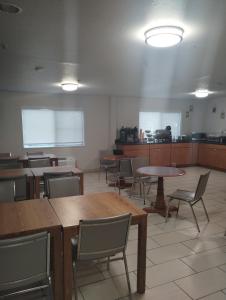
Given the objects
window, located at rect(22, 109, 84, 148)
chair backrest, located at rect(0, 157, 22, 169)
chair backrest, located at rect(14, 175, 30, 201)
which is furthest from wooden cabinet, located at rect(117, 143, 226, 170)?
chair backrest, located at rect(14, 175, 30, 201)

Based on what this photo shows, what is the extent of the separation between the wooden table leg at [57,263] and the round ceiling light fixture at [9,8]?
1736mm

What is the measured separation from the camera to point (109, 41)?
8.27ft

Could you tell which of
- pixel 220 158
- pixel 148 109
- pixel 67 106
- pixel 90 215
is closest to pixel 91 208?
pixel 90 215

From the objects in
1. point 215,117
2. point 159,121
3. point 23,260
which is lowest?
point 23,260

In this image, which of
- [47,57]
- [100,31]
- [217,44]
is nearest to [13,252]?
[100,31]

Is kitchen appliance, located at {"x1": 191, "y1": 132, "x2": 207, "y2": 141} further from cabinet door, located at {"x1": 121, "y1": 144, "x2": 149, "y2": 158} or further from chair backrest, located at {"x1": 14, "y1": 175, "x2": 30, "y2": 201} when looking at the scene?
chair backrest, located at {"x1": 14, "y1": 175, "x2": 30, "y2": 201}

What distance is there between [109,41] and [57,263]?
88.3 inches

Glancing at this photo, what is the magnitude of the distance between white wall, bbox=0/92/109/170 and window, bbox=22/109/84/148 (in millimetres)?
153

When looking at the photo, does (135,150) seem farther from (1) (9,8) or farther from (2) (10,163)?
(1) (9,8)

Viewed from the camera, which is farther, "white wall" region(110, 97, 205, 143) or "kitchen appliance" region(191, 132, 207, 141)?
"kitchen appliance" region(191, 132, 207, 141)

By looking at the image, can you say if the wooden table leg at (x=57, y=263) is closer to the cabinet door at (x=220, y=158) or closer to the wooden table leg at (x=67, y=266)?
the wooden table leg at (x=67, y=266)

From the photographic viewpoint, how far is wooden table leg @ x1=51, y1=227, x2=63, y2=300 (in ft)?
5.41

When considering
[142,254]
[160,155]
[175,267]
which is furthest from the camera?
[160,155]

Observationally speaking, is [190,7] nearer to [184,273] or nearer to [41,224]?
[41,224]
